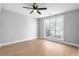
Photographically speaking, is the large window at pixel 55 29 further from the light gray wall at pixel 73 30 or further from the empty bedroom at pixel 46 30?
the light gray wall at pixel 73 30

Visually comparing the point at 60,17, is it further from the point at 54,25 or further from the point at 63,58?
the point at 63,58

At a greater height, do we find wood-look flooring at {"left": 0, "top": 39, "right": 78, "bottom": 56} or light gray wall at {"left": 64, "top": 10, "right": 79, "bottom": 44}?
light gray wall at {"left": 64, "top": 10, "right": 79, "bottom": 44}

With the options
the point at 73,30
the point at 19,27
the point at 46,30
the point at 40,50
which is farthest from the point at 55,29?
the point at 19,27

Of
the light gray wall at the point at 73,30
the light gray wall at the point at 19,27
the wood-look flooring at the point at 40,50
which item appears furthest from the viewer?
the light gray wall at the point at 19,27

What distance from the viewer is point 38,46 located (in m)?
1.91

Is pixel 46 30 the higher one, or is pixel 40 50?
pixel 46 30

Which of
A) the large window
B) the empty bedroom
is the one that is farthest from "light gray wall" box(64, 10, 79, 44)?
the large window

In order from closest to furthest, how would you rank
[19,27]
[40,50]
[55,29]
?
[55,29], [40,50], [19,27]

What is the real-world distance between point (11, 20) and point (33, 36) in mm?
754

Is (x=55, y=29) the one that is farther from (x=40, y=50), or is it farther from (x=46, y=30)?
(x=40, y=50)

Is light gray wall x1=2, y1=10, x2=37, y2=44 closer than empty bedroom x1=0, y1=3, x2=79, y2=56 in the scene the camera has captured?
No

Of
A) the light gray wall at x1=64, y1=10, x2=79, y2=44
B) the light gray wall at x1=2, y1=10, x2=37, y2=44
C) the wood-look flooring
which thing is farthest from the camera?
the light gray wall at x1=2, y1=10, x2=37, y2=44

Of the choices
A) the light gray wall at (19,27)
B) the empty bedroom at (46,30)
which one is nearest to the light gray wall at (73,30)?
the empty bedroom at (46,30)

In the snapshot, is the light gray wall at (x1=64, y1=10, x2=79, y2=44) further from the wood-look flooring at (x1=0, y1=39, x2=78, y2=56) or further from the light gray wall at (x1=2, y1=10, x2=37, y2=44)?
the light gray wall at (x1=2, y1=10, x2=37, y2=44)
